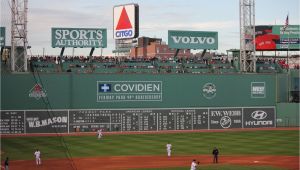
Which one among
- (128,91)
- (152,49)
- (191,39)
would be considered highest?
(152,49)

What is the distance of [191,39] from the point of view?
70.9m

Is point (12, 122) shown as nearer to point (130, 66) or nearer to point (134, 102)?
point (134, 102)

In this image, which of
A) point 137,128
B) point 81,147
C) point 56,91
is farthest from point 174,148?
point 56,91

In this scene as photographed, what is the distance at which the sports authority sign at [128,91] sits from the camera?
60.0m

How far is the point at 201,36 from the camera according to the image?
2800 inches

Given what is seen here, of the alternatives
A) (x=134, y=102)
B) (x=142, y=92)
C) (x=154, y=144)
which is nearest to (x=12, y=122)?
(x=134, y=102)

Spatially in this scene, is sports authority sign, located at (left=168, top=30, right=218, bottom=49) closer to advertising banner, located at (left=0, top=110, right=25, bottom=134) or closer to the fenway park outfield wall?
the fenway park outfield wall

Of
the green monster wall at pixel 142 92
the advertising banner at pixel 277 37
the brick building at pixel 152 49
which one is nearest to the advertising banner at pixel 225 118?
the green monster wall at pixel 142 92

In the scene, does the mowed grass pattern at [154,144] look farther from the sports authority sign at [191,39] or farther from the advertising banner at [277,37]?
the advertising banner at [277,37]

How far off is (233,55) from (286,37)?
16422 millimetres

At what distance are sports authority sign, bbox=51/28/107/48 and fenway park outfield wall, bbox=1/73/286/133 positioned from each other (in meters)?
7.33

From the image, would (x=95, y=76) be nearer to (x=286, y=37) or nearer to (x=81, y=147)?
(x=81, y=147)

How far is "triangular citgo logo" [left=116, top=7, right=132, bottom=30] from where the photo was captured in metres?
64.6

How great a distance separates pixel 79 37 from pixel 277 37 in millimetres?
39227
